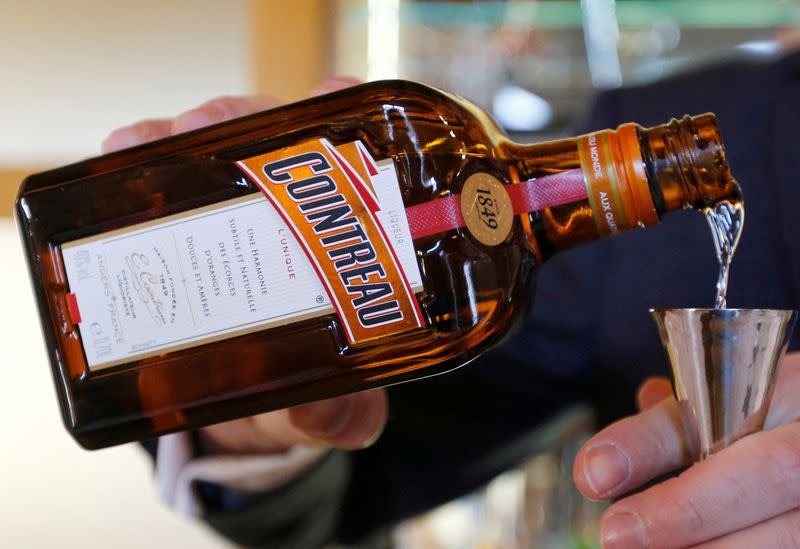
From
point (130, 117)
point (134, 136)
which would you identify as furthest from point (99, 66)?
point (134, 136)

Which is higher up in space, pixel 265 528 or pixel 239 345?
pixel 239 345

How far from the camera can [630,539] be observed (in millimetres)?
389

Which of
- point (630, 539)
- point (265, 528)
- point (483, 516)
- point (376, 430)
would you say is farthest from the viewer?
point (483, 516)

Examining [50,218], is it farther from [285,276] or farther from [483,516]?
[483,516]

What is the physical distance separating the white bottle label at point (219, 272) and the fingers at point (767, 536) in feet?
0.62

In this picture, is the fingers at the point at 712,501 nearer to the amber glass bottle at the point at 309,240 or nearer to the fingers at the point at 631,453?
the fingers at the point at 631,453

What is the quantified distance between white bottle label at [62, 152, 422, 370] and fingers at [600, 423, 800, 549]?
0.16m

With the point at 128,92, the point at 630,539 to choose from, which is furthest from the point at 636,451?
the point at 128,92

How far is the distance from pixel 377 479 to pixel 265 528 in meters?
0.13

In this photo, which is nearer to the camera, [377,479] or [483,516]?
[377,479]

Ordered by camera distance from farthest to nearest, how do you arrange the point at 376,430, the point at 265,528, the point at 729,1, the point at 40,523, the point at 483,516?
the point at 729,1
the point at 483,516
the point at 40,523
the point at 265,528
the point at 376,430

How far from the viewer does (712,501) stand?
39 cm

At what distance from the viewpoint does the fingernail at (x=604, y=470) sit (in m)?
Answer: 0.41

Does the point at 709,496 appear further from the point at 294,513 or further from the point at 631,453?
the point at 294,513
